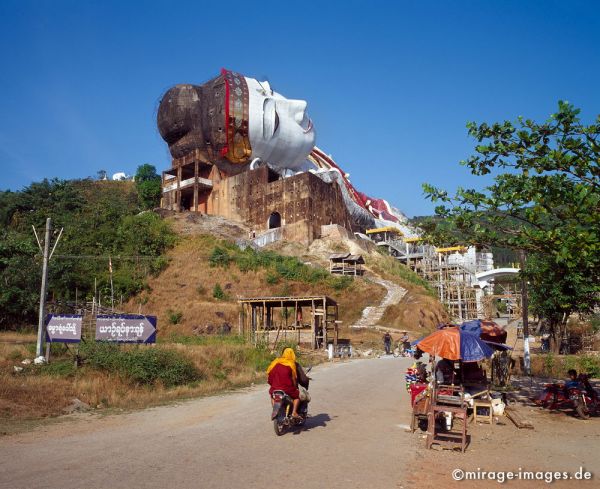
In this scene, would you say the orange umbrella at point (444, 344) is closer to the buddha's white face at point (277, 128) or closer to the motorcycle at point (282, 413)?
the motorcycle at point (282, 413)

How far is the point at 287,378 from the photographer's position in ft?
23.0

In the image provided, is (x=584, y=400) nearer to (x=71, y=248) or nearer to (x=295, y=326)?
(x=295, y=326)

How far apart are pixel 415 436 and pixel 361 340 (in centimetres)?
2037

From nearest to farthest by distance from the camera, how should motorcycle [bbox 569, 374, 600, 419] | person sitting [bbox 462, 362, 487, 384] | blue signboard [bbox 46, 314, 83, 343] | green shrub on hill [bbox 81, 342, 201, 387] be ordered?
motorcycle [bbox 569, 374, 600, 419] < person sitting [bbox 462, 362, 487, 384] < green shrub on hill [bbox 81, 342, 201, 387] < blue signboard [bbox 46, 314, 83, 343]

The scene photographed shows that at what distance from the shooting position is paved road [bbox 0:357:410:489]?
479cm

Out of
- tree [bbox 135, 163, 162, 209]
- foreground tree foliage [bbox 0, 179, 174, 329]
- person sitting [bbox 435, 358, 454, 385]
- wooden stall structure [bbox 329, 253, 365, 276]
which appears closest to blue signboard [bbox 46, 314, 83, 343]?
person sitting [bbox 435, 358, 454, 385]

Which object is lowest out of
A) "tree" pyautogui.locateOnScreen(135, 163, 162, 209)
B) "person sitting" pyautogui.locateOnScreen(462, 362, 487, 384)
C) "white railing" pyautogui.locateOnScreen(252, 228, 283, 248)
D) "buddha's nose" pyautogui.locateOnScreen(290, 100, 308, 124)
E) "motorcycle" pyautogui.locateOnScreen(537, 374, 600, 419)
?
"motorcycle" pyautogui.locateOnScreen(537, 374, 600, 419)

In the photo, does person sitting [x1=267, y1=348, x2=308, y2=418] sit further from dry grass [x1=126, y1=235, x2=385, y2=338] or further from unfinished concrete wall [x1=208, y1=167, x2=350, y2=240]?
unfinished concrete wall [x1=208, y1=167, x2=350, y2=240]

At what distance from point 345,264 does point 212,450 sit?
30.7m

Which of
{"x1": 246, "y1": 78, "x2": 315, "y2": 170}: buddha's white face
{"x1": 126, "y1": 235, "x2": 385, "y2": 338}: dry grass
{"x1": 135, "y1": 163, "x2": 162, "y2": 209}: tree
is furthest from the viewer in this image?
{"x1": 135, "y1": 163, "x2": 162, "y2": 209}: tree

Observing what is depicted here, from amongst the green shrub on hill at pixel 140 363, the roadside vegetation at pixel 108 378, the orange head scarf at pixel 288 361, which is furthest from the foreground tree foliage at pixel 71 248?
the orange head scarf at pixel 288 361

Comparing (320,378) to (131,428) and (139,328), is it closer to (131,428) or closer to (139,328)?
(139,328)

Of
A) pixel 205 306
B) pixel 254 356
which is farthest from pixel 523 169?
pixel 205 306

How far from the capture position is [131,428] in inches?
288
